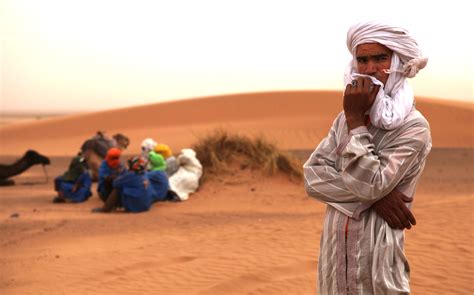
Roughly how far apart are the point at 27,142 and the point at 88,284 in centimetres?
3104

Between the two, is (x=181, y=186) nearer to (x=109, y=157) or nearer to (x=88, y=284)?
(x=109, y=157)

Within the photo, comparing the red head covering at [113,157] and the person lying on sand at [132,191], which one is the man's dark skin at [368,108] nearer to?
the person lying on sand at [132,191]

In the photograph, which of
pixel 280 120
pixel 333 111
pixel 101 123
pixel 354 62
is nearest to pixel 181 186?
pixel 354 62

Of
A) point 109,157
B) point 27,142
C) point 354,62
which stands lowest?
point 27,142

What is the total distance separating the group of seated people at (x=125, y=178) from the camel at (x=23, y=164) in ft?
4.53

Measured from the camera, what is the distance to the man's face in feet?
9.82

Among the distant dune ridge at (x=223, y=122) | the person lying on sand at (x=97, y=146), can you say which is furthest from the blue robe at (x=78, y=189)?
the distant dune ridge at (x=223, y=122)

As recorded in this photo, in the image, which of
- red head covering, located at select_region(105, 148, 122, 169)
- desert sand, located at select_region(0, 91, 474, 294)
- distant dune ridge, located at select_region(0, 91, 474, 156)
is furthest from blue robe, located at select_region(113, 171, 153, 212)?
distant dune ridge, located at select_region(0, 91, 474, 156)

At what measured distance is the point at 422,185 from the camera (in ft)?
51.1

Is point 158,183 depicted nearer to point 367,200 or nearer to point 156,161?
point 156,161

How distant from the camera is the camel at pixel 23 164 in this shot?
14.9 m

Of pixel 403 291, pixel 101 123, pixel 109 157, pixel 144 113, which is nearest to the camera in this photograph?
pixel 403 291

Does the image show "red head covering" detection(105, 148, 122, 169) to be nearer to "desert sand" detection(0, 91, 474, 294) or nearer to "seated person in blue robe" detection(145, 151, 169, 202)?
"seated person in blue robe" detection(145, 151, 169, 202)

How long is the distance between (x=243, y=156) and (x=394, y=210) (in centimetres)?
1063
